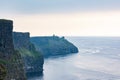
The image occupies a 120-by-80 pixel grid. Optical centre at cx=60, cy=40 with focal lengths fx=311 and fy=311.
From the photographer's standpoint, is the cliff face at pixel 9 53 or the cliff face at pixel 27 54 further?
the cliff face at pixel 27 54

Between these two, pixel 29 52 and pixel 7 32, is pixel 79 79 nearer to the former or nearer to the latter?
pixel 29 52

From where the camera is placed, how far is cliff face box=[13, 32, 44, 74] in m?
→ 166

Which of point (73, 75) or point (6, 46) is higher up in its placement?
point (6, 46)

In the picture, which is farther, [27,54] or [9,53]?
[27,54]

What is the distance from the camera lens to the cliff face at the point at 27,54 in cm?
16625

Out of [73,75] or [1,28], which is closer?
[1,28]

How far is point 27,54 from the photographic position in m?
171

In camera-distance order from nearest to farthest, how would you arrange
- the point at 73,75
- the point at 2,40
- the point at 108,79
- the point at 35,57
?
the point at 2,40 → the point at 108,79 → the point at 73,75 → the point at 35,57

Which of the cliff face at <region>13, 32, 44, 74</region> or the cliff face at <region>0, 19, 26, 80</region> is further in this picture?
the cliff face at <region>13, 32, 44, 74</region>

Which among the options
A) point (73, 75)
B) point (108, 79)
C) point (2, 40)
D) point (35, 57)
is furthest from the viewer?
point (35, 57)

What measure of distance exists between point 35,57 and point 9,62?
282 feet

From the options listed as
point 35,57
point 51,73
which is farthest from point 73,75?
point 35,57

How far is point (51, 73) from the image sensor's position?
163875 millimetres

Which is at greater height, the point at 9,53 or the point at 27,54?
the point at 9,53
